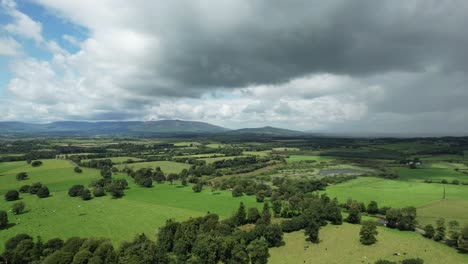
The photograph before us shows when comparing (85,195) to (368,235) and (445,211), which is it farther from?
(445,211)

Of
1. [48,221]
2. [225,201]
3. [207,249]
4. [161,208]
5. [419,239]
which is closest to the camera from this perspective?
[207,249]

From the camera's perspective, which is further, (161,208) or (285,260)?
(161,208)

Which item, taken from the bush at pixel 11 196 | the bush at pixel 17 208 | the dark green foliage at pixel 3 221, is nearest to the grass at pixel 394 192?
the dark green foliage at pixel 3 221

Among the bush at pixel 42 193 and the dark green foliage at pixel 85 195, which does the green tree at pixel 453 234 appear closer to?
the dark green foliage at pixel 85 195

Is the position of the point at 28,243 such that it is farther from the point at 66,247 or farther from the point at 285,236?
the point at 285,236

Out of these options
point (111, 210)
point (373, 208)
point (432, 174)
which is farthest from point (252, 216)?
point (432, 174)

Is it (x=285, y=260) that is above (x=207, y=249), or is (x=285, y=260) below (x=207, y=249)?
below

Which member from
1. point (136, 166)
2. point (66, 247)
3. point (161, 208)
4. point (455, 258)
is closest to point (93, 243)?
point (66, 247)
